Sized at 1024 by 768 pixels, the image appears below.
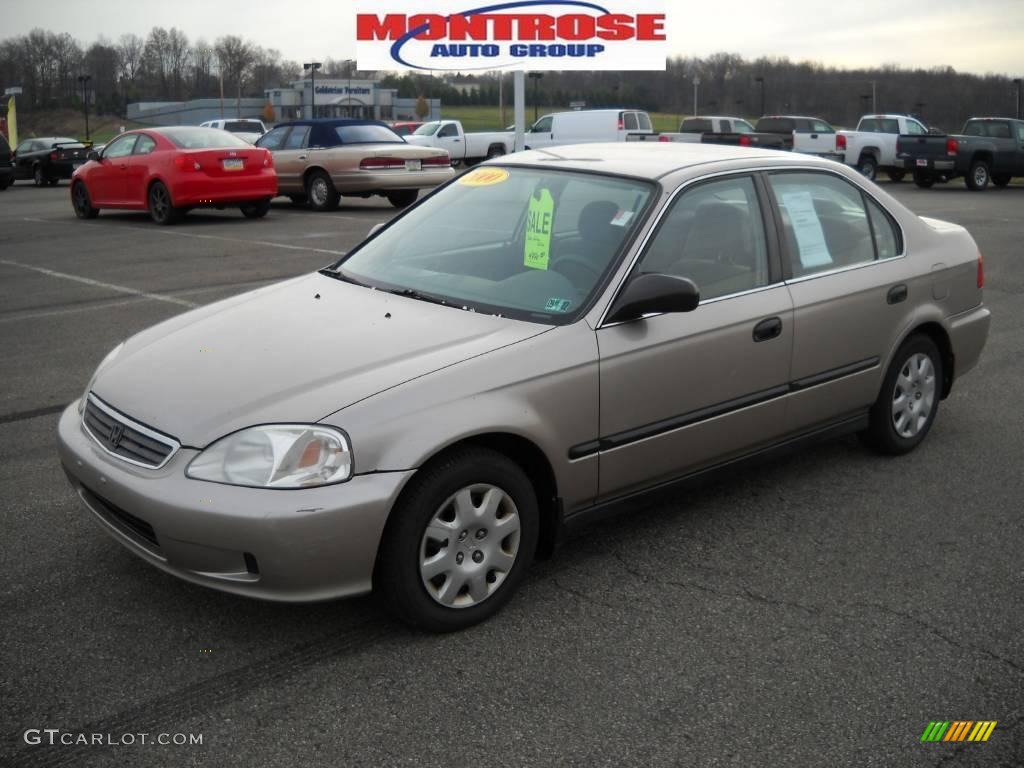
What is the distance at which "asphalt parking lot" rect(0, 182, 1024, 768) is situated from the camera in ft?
9.66

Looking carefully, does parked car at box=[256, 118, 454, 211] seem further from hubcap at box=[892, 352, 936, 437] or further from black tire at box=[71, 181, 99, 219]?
hubcap at box=[892, 352, 936, 437]

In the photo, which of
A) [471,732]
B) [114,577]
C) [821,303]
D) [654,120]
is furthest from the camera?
[654,120]

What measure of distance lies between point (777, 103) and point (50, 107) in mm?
76344

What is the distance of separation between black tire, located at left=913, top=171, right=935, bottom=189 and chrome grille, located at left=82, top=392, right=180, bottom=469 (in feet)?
86.6

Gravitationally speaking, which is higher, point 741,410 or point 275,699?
point 741,410

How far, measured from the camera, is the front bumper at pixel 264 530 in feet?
10.4

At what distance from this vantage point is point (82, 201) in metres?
18.2

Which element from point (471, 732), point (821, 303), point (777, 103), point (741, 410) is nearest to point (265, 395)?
point (471, 732)

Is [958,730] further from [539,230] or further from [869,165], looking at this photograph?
[869,165]

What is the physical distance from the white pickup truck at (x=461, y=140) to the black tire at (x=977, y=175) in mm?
14226

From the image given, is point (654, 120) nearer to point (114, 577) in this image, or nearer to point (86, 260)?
point (86, 260)

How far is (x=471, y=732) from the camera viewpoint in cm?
298

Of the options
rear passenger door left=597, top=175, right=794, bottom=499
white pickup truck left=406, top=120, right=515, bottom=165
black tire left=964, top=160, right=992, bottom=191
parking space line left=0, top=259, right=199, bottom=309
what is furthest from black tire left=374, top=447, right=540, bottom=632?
white pickup truck left=406, top=120, right=515, bottom=165

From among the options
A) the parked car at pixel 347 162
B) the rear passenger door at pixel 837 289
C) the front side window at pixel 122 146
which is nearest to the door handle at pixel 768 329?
the rear passenger door at pixel 837 289
